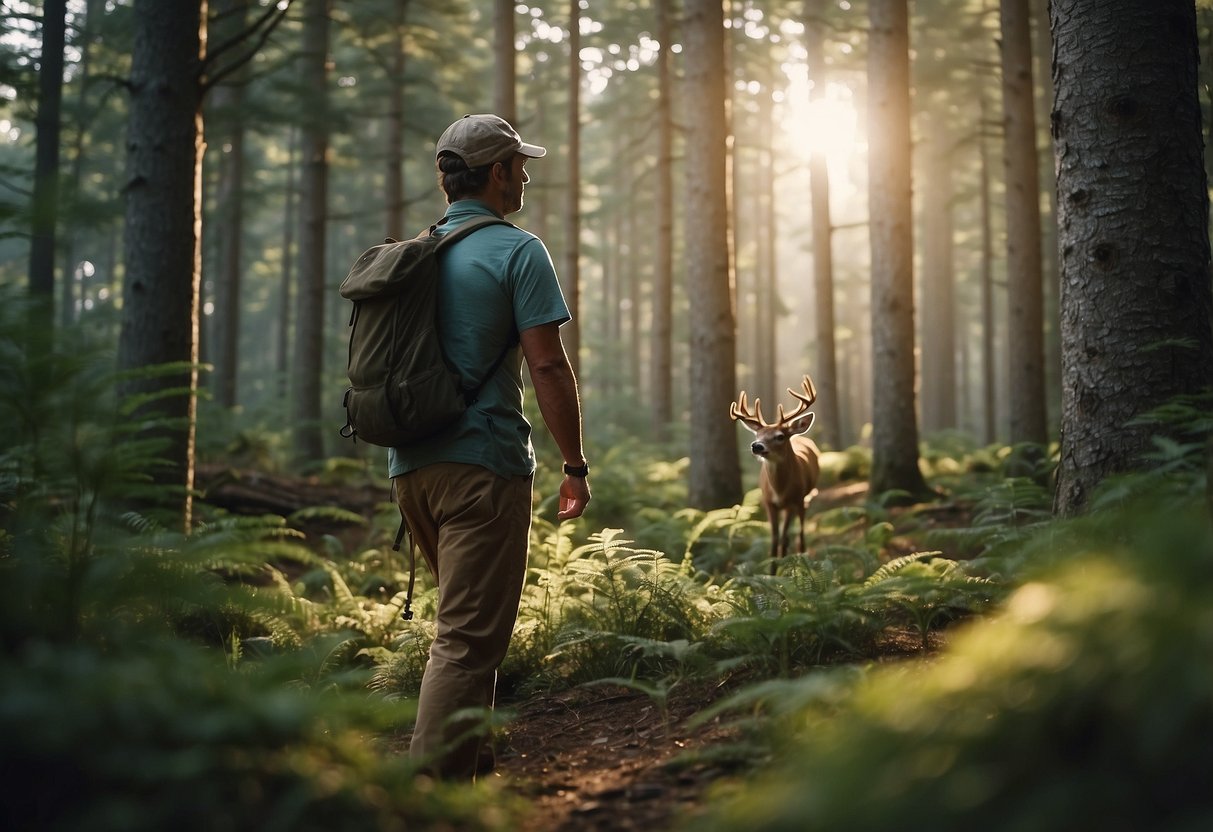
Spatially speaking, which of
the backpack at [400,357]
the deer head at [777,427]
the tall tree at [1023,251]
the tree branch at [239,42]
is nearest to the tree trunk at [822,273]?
the tall tree at [1023,251]

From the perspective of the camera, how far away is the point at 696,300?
1191 centimetres

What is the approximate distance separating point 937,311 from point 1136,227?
26146 mm

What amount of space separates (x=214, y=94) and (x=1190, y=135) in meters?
21.7

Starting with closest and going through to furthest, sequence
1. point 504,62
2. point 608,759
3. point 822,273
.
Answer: point 608,759, point 504,62, point 822,273

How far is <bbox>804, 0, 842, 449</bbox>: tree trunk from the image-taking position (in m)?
19.6

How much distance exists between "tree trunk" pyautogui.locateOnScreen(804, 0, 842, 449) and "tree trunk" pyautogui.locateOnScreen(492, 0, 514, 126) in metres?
7.27

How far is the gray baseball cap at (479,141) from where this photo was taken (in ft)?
14.1

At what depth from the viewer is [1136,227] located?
4730 mm

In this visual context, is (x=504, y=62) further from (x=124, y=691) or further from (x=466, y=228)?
(x=124, y=691)

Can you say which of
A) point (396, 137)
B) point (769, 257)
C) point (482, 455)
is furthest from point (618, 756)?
point (769, 257)

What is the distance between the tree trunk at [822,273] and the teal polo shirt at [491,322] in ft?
52.2

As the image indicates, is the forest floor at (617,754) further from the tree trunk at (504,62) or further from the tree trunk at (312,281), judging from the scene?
the tree trunk at (312,281)

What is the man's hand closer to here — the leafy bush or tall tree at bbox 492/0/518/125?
the leafy bush

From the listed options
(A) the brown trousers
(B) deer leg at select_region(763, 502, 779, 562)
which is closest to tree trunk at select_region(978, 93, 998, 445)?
(B) deer leg at select_region(763, 502, 779, 562)
